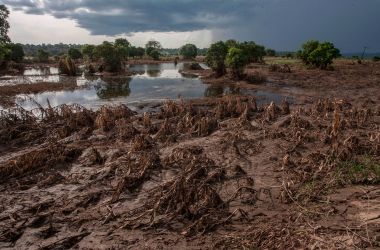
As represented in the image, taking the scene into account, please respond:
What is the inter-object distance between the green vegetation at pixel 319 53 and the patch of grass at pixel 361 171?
4606 centimetres

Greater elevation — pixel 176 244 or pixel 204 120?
pixel 204 120

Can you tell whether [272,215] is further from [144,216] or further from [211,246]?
[144,216]

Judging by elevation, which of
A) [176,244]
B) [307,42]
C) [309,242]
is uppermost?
[307,42]

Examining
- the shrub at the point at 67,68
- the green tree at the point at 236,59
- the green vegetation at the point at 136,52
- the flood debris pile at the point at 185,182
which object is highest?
the green vegetation at the point at 136,52

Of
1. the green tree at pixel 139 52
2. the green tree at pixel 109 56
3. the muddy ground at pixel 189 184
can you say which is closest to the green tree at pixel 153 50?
the green tree at pixel 139 52

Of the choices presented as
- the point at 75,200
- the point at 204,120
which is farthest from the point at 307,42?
the point at 75,200

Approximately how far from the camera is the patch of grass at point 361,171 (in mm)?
11117

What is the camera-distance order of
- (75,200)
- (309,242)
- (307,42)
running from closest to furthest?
(309,242)
(75,200)
(307,42)

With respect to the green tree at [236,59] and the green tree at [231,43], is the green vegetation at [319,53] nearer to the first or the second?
the green tree at [231,43]

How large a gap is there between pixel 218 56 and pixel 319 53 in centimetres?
1720

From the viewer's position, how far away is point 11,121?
1830 cm

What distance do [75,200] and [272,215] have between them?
18.7 ft

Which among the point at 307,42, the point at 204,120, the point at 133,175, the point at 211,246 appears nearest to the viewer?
the point at 211,246

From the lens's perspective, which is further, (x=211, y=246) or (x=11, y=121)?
(x=11, y=121)
